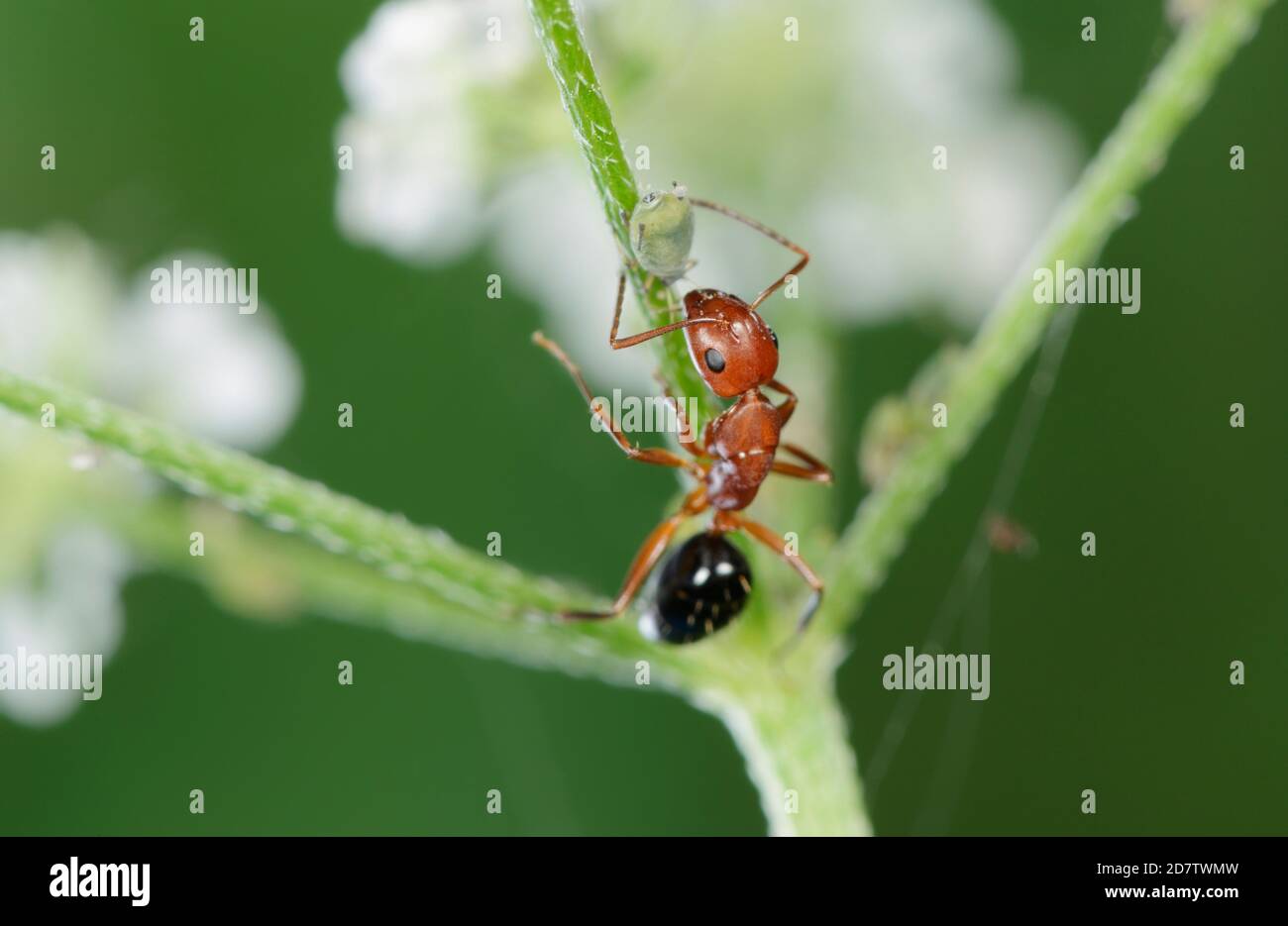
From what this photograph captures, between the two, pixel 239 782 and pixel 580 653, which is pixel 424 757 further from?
pixel 580 653

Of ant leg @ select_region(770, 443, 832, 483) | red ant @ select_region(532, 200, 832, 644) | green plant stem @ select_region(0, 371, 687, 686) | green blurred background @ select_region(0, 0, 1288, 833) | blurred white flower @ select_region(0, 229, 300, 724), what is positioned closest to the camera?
green plant stem @ select_region(0, 371, 687, 686)

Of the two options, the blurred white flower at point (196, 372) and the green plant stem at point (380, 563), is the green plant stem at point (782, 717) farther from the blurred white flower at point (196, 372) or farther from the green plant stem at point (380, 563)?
the blurred white flower at point (196, 372)

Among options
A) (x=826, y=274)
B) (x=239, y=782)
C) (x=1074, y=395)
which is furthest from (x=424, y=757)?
(x=1074, y=395)

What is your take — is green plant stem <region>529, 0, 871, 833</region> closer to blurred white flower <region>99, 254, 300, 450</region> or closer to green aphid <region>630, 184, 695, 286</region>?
green aphid <region>630, 184, 695, 286</region>

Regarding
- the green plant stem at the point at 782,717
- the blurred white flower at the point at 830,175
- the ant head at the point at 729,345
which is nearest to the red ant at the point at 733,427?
the ant head at the point at 729,345

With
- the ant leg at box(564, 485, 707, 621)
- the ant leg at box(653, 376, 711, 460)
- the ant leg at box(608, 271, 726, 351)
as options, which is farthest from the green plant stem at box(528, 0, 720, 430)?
the ant leg at box(564, 485, 707, 621)

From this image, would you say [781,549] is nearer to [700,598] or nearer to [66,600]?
[700,598]
